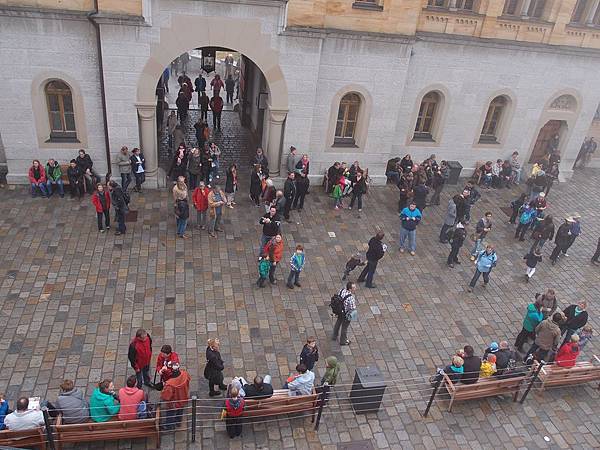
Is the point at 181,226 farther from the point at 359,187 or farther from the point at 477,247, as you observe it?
the point at 477,247

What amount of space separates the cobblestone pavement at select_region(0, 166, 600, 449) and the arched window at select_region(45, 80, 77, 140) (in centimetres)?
220

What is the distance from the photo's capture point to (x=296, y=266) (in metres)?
12.9

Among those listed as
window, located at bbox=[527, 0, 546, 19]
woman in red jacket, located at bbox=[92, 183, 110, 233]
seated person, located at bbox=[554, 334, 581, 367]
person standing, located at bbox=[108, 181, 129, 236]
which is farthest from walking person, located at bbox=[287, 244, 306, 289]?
window, located at bbox=[527, 0, 546, 19]

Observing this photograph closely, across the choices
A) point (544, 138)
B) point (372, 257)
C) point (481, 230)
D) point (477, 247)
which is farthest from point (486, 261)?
point (544, 138)

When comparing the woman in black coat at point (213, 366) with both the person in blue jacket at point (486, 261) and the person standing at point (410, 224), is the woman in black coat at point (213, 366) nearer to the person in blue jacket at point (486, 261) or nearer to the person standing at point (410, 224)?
the person standing at point (410, 224)

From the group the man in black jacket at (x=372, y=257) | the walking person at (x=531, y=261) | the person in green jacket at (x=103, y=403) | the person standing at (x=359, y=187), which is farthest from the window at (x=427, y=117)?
the person in green jacket at (x=103, y=403)

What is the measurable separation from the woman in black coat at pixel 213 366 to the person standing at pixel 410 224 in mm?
7394

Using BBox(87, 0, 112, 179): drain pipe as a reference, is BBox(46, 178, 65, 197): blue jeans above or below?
below

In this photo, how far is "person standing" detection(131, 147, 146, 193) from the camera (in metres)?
16.4

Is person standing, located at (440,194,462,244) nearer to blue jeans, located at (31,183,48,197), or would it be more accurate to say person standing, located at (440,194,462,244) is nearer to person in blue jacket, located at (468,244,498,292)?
person in blue jacket, located at (468,244,498,292)

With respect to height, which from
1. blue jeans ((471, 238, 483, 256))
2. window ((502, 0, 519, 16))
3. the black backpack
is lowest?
blue jeans ((471, 238, 483, 256))

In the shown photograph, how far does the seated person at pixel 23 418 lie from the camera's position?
8062 mm

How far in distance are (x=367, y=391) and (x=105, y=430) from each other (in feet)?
15.5

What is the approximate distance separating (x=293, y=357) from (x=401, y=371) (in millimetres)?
2390
